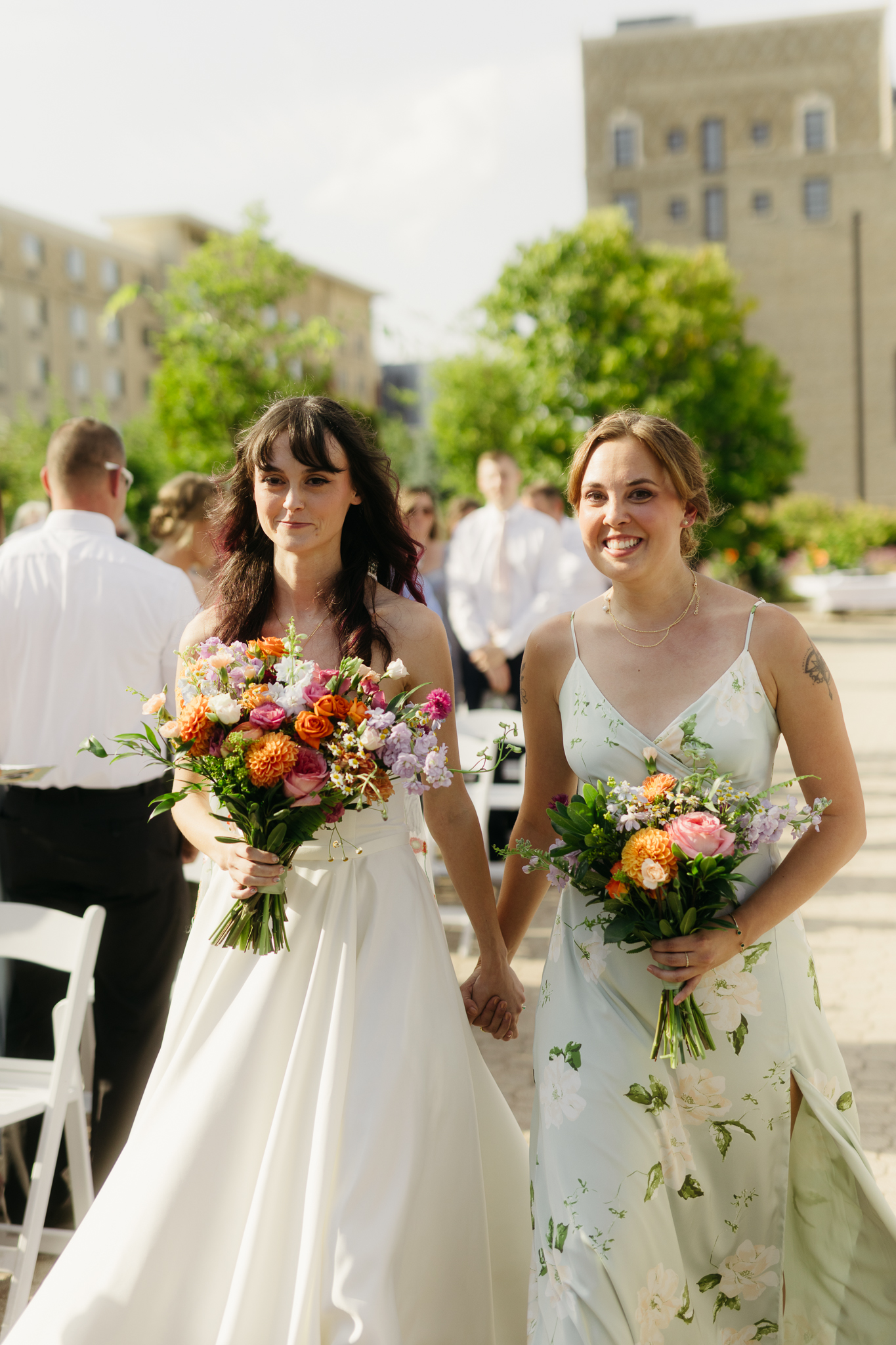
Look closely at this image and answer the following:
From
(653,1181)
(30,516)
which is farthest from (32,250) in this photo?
(653,1181)

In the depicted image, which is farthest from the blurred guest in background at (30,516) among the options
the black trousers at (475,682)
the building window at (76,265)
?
the building window at (76,265)

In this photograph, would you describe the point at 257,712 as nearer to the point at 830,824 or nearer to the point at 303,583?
the point at 303,583

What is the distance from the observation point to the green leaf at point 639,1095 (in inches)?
107

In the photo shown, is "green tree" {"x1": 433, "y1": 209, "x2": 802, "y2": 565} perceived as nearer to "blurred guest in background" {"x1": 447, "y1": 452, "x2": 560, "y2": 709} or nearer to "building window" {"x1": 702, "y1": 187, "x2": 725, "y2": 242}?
"blurred guest in background" {"x1": 447, "y1": 452, "x2": 560, "y2": 709}

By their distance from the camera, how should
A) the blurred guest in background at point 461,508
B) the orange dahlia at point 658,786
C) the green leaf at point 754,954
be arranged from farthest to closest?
the blurred guest in background at point 461,508, the green leaf at point 754,954, the orange dahlia at point 658,786

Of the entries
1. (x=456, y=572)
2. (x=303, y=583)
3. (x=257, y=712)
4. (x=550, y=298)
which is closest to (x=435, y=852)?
(x=456, y=572)

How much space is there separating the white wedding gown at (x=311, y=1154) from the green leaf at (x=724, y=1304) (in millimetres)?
541

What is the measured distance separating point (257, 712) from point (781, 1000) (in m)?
1.33

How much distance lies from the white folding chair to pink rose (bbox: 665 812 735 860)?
1.85 metres

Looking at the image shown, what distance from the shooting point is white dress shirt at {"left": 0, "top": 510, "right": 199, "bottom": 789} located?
4.34m

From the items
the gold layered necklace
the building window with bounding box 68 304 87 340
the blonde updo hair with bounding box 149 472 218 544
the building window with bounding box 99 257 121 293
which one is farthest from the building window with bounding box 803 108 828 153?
the gold layered necklace

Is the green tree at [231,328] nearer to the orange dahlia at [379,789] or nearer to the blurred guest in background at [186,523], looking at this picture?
the blurred guest in background at [186,523]

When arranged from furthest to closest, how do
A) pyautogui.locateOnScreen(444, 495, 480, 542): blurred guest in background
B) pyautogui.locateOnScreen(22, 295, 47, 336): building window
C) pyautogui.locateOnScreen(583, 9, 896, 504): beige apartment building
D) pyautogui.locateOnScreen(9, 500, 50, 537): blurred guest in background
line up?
pyautogui.locateOnScreen(22, 295, 47, 336): building window, pyautogui.locateOnScreen(583, 9, 896, 504): beige apartment building, pyautogui.locateOnScreen(444, 495, 480, 542): blurred guest in background, pyautogui.locateOnScreen(9, 500, 50, 537): blurred guest in background

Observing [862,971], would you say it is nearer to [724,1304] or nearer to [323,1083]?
[724,1304]
